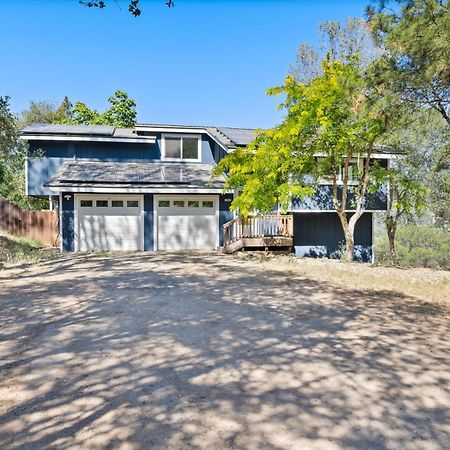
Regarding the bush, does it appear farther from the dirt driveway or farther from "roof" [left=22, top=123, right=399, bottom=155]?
the dirt driveway

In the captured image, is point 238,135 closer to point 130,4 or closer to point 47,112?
point 130,4

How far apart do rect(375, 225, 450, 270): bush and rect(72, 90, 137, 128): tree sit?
24.7 metres

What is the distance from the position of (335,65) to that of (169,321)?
9.81 m

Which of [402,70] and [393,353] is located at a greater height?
[402,70]

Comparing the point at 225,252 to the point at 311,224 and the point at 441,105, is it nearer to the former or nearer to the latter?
the point at 311,224

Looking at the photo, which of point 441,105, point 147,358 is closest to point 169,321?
point 147,358

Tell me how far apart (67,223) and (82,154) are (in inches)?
151

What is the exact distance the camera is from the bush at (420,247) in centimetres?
2634

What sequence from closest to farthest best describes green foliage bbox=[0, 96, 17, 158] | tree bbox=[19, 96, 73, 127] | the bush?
1. green foliage bbox=[0, 96, 17, 158]
2. the bush
3. tree bbox=[19, 96, 73, 127]

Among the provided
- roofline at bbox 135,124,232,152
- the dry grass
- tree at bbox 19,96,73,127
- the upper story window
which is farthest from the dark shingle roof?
tree at bbox 19,96,73,127

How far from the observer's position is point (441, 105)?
7.46 meters

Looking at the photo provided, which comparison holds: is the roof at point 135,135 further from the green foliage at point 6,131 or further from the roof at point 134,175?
the green foliage at point 6,131

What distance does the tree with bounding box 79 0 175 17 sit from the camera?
4445 millimetres

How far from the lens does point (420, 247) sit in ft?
92.4
